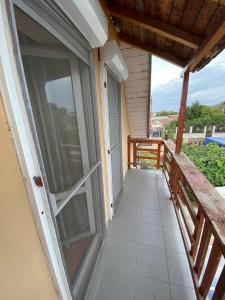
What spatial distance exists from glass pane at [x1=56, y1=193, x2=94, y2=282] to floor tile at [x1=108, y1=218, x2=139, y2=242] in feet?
1.17

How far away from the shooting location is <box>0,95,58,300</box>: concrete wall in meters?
0.49

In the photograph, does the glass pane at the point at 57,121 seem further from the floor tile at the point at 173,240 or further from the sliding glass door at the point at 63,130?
the floor tile at the point at 173,240

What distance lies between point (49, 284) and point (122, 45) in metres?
3.12

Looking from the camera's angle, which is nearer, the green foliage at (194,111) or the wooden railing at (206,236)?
the wooden railing at (206,236)

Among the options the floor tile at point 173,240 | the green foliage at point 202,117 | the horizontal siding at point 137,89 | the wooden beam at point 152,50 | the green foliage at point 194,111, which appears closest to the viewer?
the floor tile at point 173,240

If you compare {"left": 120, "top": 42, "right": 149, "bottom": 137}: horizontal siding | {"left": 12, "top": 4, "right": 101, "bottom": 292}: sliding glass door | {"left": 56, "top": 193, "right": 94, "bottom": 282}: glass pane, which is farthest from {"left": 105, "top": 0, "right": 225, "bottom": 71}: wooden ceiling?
{"left": 56, "top": 193, "right": 94, "bottom": 282}: glass pane

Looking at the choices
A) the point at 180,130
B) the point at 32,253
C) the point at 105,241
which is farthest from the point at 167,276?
the point at 180,130

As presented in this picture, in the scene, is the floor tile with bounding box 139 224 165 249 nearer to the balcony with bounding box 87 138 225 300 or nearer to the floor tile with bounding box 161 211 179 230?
the balcony with bounding box 87 138 225 300

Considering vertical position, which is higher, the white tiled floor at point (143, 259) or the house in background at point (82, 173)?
the house in background at point (82, 173)

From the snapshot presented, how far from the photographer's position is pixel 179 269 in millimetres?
1366

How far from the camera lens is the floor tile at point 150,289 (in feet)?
3.86

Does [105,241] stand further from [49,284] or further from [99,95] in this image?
[99,95]

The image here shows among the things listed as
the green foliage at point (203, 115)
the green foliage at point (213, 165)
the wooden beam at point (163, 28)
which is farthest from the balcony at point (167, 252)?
the green foliage at point (203, 115)

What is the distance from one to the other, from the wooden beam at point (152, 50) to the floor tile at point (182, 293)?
2524 mm
